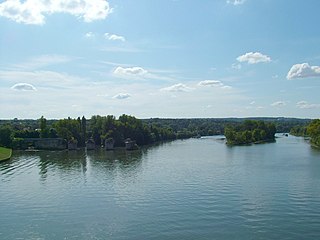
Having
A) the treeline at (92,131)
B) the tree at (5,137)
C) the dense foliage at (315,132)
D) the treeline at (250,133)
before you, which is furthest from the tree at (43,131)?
the dense foliage at (315,132)

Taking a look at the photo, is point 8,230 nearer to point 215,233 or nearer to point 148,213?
point 148,213

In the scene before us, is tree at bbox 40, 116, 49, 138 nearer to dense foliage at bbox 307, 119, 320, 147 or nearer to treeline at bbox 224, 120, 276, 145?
treeline at bbox 224, 120, 276, 145

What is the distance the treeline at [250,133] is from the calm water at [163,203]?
1958 inches

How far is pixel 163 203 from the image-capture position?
1107 inches

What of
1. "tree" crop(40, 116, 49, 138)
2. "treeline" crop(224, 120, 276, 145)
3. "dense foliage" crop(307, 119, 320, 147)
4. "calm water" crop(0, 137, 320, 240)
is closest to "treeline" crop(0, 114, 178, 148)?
"tree" crop(40, 116, 49, 138)

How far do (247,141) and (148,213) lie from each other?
74.6 meters

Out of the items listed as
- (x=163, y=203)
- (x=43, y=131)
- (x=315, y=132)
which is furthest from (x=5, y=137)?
(x=315, y=132)

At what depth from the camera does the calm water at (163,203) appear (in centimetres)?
2205

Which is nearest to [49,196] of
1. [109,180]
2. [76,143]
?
[109,180]

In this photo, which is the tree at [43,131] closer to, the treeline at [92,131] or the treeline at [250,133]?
the treeline at [92,131]

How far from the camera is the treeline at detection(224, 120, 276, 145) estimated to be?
3772 inches

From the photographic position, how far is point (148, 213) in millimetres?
25547

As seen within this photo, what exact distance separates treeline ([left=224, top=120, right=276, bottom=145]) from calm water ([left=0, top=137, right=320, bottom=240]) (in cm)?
4972

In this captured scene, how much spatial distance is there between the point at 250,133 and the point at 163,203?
75.6m
